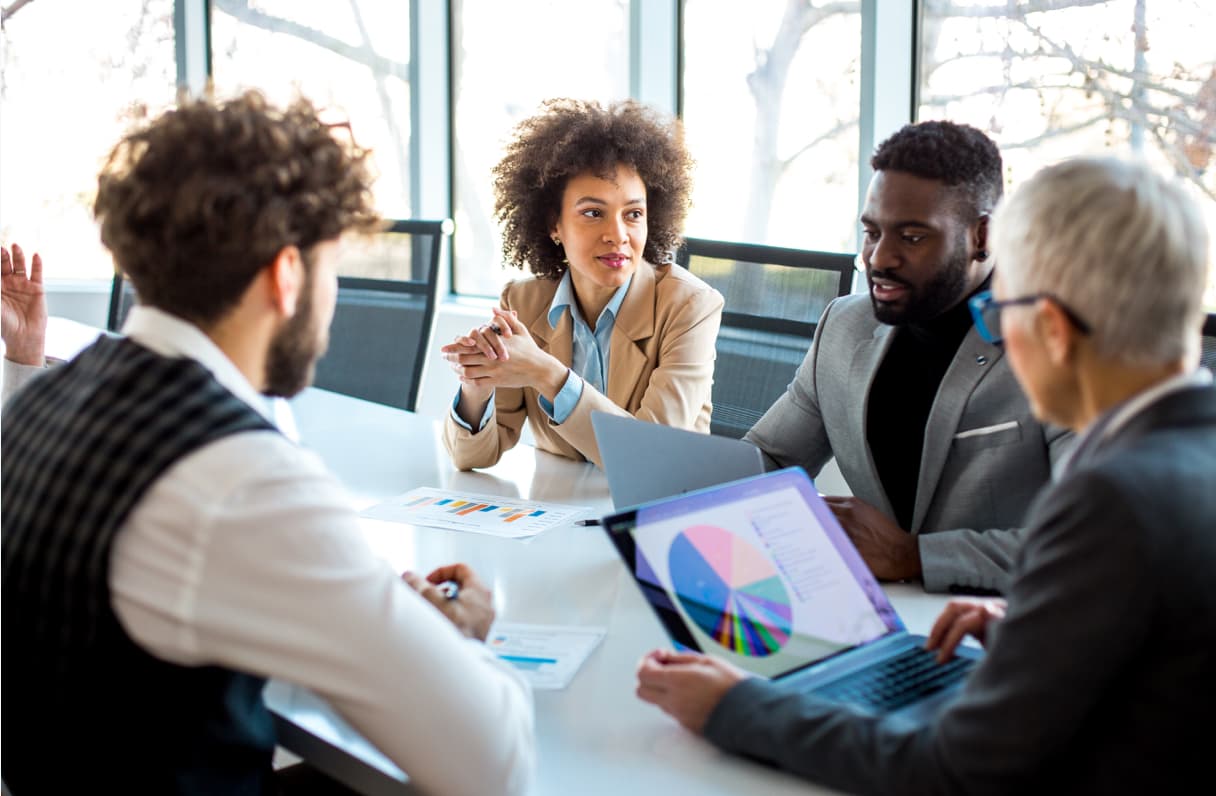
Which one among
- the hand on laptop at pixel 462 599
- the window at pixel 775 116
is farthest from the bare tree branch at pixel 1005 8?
the hand on laptop at pixel 462 599

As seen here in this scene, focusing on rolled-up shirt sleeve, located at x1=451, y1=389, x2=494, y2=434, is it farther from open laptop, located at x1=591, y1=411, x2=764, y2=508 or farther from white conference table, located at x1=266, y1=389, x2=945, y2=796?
open laptop, located at x1=591, y1=411, x2=764, y2=508

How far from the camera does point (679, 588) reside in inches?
50.9

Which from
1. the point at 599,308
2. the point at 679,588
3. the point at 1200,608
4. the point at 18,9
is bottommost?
the point at 679,588

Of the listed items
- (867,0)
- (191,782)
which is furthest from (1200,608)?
(867,0)

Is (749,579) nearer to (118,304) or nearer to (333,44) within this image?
(118,304)

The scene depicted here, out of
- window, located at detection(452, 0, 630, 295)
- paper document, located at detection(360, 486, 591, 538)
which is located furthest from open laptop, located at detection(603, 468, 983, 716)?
window, located at detection(452, 0, 630, 295)

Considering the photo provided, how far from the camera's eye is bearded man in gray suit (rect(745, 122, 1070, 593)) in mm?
1719

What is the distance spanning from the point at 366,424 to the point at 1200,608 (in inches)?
81.1

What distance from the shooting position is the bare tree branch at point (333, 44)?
5.54m

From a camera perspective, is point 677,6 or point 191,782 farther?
point 677,6

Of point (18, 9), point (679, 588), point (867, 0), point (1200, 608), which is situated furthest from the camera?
point (18, 9)

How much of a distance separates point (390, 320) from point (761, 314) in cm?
105

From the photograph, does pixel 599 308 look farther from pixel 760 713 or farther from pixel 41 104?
pixel 41 104

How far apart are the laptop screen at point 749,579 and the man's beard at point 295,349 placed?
36cm
